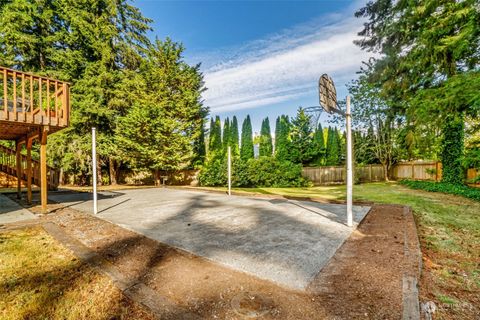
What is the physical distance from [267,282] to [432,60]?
10.9 m

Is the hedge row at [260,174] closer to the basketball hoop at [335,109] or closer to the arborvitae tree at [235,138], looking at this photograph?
the arborvitae tree at [235,138]

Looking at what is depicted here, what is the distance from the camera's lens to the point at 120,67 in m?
15.3

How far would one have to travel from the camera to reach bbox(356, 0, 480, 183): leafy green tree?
21.9ft

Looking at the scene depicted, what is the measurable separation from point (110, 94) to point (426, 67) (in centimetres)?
1677

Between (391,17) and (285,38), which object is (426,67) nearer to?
(391,17)

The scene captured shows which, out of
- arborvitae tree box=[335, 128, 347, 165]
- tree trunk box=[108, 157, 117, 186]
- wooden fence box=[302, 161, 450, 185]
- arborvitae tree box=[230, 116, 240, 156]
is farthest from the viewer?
arborvitae tree box=[230, 116, 240, 156]

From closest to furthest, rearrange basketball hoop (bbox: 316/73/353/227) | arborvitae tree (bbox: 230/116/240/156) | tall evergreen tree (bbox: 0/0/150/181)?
basketball hoop (bbox: 316/73/353/227), tall evergreen tree (bbox: 0/0/150/181), arborvitae tree (bbox: 230/116/240/156)

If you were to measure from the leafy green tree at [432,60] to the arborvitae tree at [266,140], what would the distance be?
10.1 metres

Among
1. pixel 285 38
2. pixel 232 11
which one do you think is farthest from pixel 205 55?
pixel 285 38

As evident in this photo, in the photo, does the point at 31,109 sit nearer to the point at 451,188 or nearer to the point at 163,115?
the point at 163,115

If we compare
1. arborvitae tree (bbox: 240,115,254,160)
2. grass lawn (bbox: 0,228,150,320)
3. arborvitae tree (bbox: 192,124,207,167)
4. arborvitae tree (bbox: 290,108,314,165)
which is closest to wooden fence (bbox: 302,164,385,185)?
arborvitae tree (bbox: 290,108,314,165)

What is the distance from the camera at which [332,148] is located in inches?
776

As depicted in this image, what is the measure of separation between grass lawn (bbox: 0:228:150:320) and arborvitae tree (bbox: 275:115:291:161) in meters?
16.4

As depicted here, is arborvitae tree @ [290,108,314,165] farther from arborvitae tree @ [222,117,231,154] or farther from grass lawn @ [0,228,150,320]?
grass lawn @ [0,228,150,320]
